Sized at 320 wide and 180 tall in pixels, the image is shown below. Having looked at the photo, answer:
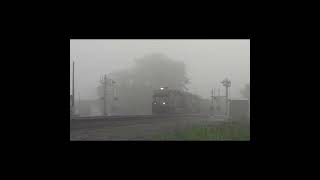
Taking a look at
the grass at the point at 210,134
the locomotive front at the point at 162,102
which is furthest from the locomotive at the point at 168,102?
the grass at the point at 210,134

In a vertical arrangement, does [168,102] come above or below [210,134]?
above

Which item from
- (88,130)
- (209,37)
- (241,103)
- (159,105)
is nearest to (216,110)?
(159,105)

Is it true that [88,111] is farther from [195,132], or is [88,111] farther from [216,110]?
[195,132]

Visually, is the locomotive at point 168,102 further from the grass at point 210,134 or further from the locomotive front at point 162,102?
the grass at point 210,134

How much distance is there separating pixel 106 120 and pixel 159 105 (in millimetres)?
11318

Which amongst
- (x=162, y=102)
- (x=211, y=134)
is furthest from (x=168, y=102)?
(x=211, y=134)

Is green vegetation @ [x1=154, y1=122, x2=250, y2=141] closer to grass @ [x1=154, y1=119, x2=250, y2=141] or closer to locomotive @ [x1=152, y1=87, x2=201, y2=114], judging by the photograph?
grass @ [x1=154, y1=119, x2=250, y2=141]

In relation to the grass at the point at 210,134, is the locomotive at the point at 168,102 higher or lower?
higher

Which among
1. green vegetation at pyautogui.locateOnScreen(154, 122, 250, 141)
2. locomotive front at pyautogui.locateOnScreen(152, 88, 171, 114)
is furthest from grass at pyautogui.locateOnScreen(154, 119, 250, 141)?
locomotive front at pyautogui.locateOnScreen(152, 88, 171, 114)

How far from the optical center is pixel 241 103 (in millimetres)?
26781

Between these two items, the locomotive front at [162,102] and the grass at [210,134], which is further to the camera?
the locomotive front at [162,102]

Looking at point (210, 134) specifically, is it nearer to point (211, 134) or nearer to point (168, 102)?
point (211, 134)

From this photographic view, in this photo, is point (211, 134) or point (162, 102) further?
point (162, 102)

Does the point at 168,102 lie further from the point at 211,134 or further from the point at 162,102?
the point at 211,134
